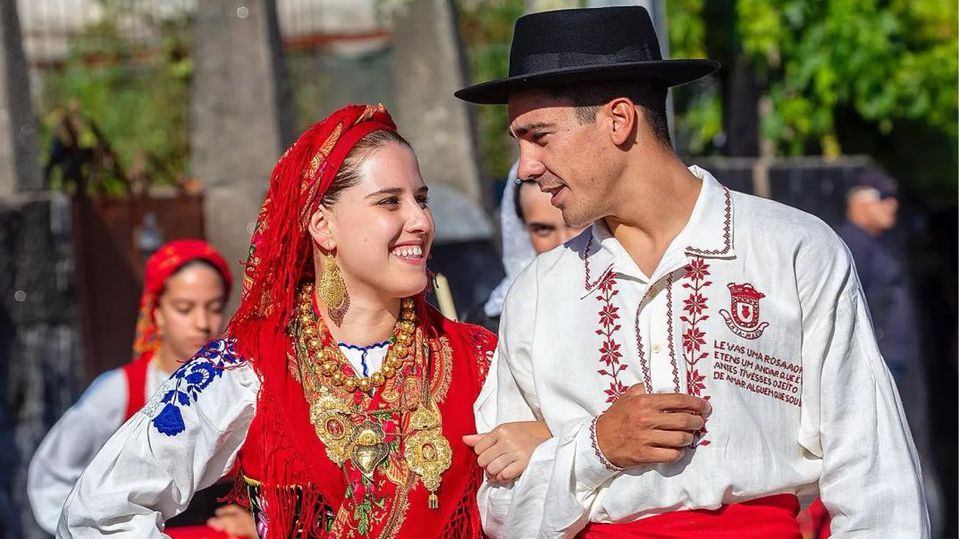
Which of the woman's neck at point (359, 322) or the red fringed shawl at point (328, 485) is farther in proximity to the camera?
the woman's neck at point (359, 322)

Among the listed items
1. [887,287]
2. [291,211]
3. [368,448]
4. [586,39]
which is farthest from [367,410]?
[887,287]

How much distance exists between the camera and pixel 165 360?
5.00m

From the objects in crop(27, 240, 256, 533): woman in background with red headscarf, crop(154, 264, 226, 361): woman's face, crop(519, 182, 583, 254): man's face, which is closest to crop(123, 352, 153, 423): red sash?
crop(27, 240, 256, 533): woman in background with red headscarf

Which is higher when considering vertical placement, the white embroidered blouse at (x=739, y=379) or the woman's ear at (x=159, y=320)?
the white embroidered blouse at (x=739, y=379)

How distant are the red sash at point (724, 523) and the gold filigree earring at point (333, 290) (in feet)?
2.82

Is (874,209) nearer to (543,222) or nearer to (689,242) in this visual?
(543,222)

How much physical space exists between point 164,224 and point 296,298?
3.41 metres

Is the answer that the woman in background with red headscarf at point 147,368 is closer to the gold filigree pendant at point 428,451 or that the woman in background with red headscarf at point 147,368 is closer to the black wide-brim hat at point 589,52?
the gold filigree pendant at point 428,451

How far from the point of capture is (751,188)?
30.3 ft

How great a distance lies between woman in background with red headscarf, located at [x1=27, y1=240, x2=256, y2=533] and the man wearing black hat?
6.93ft

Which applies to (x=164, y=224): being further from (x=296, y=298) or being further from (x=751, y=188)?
(x=751, y=188)

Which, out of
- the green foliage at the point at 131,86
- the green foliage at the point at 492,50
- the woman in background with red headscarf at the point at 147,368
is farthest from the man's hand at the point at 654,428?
the green foliage at the point at 492,50

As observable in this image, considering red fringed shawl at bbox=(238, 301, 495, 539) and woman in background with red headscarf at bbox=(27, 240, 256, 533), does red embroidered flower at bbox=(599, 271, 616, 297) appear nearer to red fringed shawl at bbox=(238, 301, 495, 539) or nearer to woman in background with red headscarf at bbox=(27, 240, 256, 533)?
red fringed shawl at bbox=(238, 301, 495, 539)

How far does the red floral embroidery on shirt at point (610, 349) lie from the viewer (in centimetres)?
299
